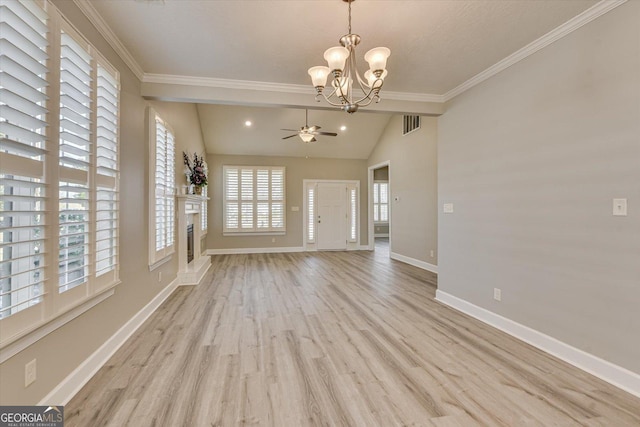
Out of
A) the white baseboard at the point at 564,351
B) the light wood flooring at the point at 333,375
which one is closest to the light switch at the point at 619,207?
the white baseboard at the point at 564,351

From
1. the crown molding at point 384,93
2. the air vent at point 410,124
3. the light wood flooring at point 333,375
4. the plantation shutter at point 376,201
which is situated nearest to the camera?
the light wood flooring at point 333,375

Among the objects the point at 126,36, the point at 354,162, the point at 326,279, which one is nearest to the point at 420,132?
the point at 354,162

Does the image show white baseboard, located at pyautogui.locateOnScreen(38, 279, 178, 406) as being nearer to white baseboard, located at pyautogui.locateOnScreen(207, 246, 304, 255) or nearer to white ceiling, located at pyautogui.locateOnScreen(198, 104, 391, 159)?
white baseboard, located at pyautogui.locateOnScreen(207, 246, 304, 255)

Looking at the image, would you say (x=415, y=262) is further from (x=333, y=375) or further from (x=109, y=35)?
(x=109, y=35)

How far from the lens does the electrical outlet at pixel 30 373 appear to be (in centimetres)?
151

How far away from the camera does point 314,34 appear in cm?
236

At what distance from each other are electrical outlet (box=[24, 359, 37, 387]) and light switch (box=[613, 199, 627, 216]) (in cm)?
384

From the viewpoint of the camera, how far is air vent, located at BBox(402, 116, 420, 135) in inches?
241

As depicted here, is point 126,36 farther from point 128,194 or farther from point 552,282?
point 552,282

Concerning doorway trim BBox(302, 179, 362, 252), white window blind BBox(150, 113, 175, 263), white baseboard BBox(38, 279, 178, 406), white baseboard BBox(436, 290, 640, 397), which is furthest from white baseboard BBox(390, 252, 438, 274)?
white baseboard BBox(38, 279, 178, 406)

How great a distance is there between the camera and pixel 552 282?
2.46m

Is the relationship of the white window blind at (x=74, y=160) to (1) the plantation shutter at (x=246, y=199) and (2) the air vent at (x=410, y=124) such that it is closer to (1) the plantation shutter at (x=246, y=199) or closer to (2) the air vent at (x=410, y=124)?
(2) the air vent at (x=410, y=124)

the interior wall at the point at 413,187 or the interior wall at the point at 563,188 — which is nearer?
the interior wall at the point at 563,188

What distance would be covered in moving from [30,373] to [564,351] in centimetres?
372
